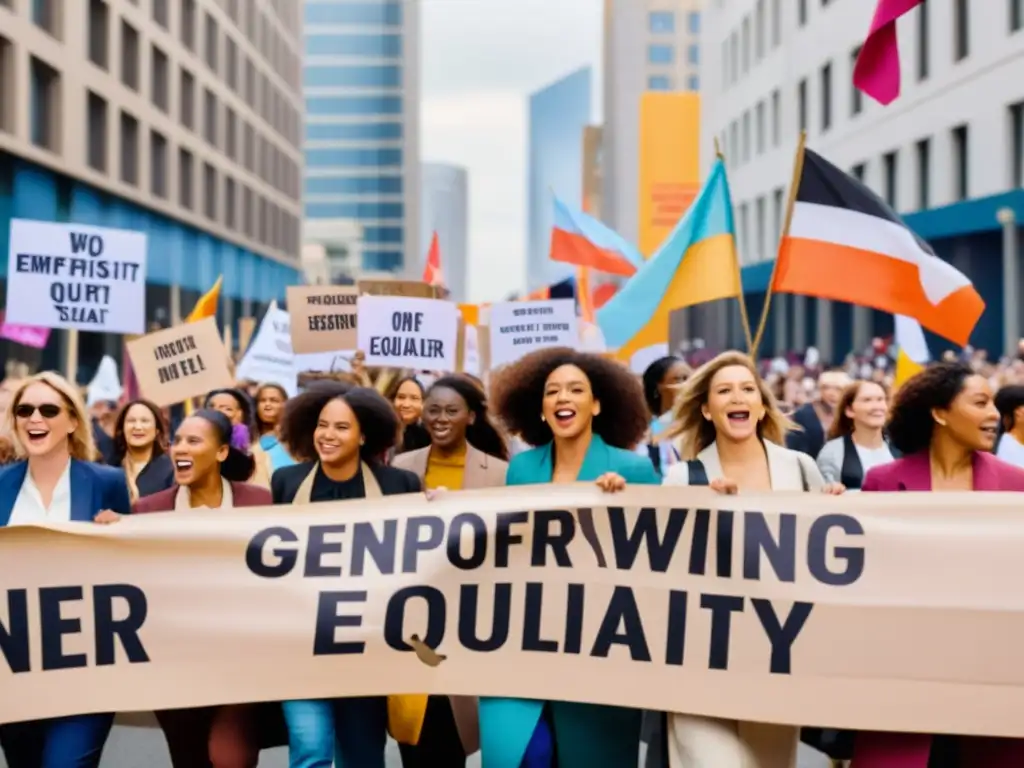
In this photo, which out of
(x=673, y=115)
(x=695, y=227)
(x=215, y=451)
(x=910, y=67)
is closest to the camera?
(x=215, y=451)

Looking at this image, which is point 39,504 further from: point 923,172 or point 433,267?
point 923,172

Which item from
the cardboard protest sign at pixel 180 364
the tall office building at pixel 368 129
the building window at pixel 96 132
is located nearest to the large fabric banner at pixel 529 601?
the cardboard protest sign at pixel 180 364

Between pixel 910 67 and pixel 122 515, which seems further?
pixel 910 67

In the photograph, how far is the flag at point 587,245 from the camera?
1456cm

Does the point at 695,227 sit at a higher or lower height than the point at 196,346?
higher

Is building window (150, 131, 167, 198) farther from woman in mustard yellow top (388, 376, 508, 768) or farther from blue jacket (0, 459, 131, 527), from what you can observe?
blue jacket (0, 459, 131, 527)

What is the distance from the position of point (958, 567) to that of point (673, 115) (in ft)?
202

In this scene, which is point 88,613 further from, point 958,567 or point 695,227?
point 695,227

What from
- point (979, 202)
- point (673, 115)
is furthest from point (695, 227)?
point (673, 115)

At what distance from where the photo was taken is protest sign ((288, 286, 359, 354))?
38.2 ft

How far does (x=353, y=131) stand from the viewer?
5832 inches

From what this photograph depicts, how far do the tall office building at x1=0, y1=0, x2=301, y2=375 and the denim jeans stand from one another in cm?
2242

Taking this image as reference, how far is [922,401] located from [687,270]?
4.40 meters

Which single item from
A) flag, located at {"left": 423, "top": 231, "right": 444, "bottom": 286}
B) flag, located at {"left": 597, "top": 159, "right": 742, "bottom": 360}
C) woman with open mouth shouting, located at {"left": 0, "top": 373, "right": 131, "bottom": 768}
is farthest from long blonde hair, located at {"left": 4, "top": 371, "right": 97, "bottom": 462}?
flag, located at {"left": 423, "top": 231, "right": 444, "bottom": 286}
